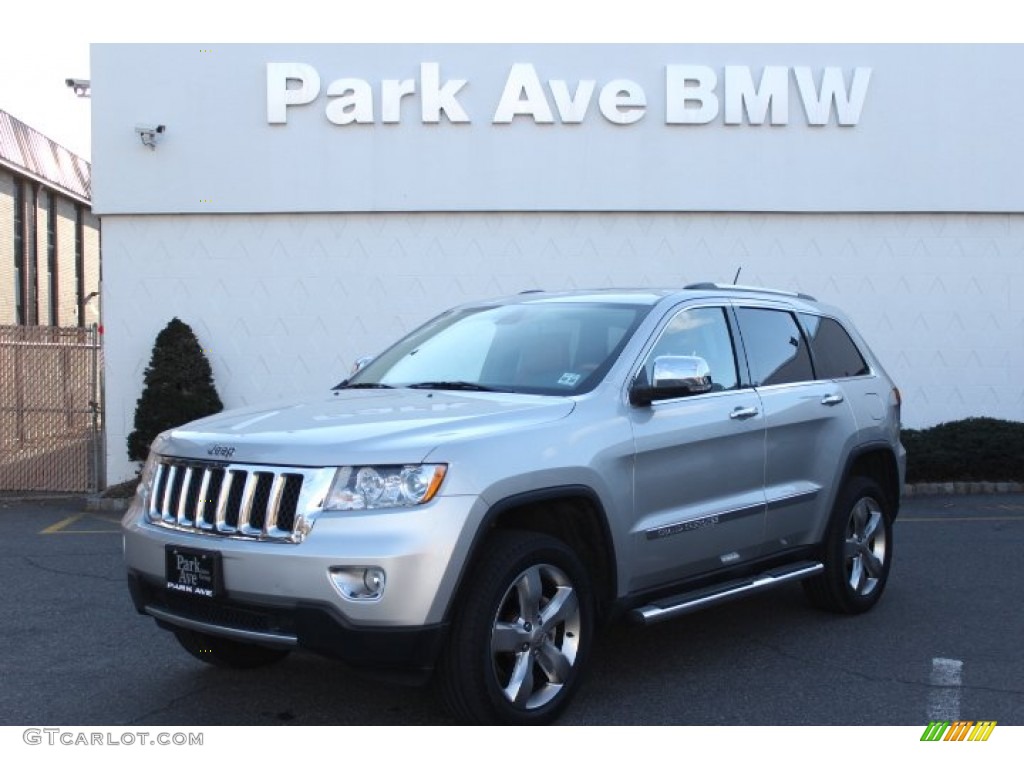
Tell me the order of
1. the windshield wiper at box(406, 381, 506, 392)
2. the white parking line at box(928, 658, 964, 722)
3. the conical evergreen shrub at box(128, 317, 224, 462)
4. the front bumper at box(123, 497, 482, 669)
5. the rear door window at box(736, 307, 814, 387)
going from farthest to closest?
the conical evergreen shrub at box(128, 317, 224, 462), the rear door window at box(736, 307, 814, 387), the windshield wiper at box(406, 381, 506, 392), the white parking line at box(928, 658, 964, 722), the front bumper at box(123, 497, 482, 669)

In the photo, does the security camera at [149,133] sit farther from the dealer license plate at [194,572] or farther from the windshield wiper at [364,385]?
the dealer license plate at [194,572]

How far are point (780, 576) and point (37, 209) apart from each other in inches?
977

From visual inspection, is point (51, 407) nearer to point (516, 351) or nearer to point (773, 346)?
point (516, 351)

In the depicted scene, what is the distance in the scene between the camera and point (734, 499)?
19.1 feet

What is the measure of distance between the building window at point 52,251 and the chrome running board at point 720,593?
25368 mm

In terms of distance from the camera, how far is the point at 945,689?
540 cm

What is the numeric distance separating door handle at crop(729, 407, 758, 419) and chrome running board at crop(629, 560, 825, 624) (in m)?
0.82

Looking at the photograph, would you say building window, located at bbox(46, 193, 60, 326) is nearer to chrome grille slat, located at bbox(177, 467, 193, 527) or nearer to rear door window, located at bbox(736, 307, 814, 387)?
rear door window, located at bbox(736, 307, 814, 387)

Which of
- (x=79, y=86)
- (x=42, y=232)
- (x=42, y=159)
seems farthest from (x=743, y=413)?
(x=42, y=232)

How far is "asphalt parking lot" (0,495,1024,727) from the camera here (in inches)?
199

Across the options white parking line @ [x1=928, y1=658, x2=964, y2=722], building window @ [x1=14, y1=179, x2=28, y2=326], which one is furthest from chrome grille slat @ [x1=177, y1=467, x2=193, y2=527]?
building window @ [x1=14, y1=179, x2=28, y2=326]

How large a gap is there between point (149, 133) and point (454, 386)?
30.9ft

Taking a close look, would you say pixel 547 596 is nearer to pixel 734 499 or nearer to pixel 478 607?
pixel 478 607

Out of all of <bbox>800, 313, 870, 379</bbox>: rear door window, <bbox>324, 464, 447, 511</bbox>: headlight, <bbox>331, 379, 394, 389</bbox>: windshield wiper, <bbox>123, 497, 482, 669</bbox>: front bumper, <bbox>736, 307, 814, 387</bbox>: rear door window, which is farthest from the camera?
<bbox>800, 313, 870, 379</bbox>: rear door window
